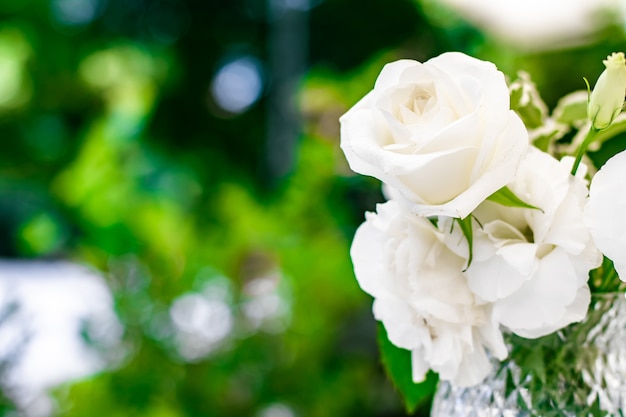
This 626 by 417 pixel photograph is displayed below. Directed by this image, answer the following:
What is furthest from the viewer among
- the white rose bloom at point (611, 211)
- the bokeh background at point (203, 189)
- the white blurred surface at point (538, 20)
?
the white blurred surface at point (538, 20)

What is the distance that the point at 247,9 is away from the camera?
8.12 feet

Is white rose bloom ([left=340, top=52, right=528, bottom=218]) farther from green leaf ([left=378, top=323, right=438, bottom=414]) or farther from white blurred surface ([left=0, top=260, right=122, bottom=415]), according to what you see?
white blurred surface ([left=0, top=260, right=122, bottom=415])

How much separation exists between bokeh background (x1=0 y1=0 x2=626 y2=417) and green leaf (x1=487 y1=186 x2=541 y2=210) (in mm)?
144

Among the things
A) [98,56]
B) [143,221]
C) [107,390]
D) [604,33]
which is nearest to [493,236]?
[107,390]

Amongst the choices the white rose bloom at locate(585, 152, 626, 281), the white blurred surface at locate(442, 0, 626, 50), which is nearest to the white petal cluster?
the white rose bloom at locate(585, 152, 626, 281)

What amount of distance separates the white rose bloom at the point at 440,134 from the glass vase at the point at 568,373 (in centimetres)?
11

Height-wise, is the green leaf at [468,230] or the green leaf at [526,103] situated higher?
the green leaf at [526,103]

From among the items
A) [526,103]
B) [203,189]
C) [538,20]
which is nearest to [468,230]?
[526,103]

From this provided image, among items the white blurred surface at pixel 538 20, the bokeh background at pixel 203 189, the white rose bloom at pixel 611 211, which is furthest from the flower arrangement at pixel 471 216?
the white blurred surface at pixel 538 20

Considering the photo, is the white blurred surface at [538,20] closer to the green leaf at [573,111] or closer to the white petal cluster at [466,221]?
the green leaf at [573,111]

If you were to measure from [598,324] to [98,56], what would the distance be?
2290 mm

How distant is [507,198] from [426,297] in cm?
6

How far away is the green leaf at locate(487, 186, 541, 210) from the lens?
11.8 inches

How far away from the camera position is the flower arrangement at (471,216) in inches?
10.8
